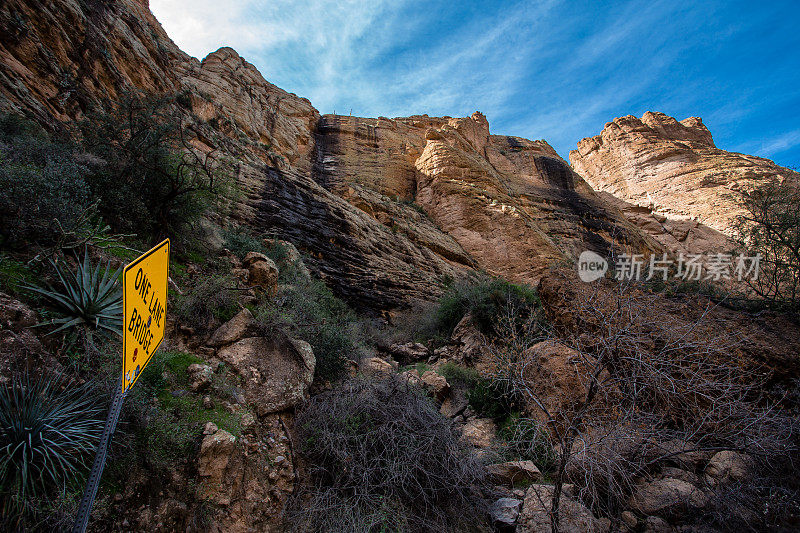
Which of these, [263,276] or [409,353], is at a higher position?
[263,276]

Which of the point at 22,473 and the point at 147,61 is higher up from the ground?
the point at 147,61

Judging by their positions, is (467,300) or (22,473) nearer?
(22,473)

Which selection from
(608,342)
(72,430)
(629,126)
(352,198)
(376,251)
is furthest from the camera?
(629,126)

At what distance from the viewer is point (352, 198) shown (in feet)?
69.6

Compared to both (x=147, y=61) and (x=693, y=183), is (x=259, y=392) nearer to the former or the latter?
(x=147, y=61)

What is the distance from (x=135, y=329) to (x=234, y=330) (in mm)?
3298

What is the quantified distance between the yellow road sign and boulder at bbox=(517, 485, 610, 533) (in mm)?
3743

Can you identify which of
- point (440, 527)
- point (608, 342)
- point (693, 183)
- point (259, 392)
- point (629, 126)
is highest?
point (629, 126)

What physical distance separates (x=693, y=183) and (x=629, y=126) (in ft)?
50.2

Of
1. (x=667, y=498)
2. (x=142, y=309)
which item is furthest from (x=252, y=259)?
(x=667, y=498)

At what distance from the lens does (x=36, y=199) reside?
376 centimetres

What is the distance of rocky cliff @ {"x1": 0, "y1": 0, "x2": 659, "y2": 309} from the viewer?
8.86 meters

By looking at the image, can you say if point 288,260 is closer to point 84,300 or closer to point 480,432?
point 84,300

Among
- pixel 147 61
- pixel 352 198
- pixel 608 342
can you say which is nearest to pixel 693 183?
pixel 352 198
